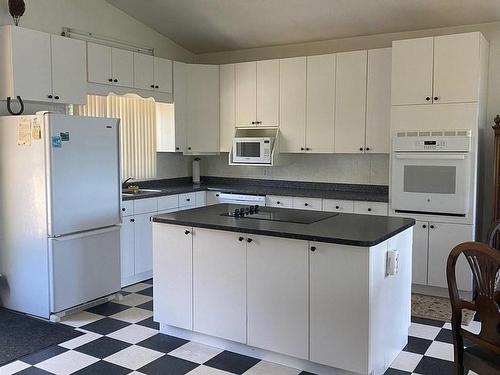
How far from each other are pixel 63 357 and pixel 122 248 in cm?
160

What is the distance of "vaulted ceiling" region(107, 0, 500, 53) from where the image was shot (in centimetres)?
463

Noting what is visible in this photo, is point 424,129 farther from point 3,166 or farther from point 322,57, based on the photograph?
point 3,166

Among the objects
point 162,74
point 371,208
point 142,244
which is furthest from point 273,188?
point 162,74

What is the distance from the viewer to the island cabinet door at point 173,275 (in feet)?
11.5

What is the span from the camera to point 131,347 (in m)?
3.47

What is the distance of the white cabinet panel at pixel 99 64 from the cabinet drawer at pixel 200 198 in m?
1.56

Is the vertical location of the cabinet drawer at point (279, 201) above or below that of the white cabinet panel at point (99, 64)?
below

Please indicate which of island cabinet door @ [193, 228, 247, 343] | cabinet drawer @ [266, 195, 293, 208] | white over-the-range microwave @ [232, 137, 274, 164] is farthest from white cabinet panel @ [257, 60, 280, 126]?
island cabinet door @ [193, 228, 247, 343]

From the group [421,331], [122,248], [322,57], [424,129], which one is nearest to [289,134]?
[322,57]

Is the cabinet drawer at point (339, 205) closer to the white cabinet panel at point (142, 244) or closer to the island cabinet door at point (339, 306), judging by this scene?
the white cabinet panel at point (142, 244)

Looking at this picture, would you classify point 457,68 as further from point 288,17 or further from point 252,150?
point 252,150

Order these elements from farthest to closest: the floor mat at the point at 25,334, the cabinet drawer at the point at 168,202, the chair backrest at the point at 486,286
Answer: the cabinet drawer at the point at 168,202 < the floor mat at the point at 25,334 < the chair backrest at the point at 486,286

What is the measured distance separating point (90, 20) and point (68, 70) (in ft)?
2.79

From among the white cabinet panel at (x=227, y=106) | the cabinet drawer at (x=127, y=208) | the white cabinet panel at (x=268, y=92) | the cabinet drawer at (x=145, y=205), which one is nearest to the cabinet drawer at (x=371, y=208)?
the white cabinet panel at (x=268, y=92)
